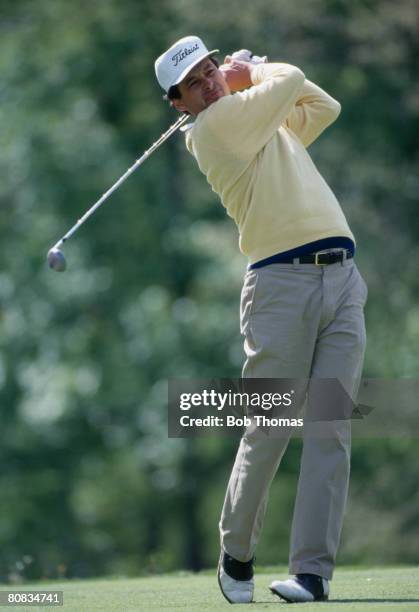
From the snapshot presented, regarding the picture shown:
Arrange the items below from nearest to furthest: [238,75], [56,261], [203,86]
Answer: [203,86] → [238,75] → [56,261]

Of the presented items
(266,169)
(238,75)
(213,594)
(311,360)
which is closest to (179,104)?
(238,75)

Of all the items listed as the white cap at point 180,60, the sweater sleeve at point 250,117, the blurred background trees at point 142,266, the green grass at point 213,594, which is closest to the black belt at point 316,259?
the sweater sleeve at point 250,117

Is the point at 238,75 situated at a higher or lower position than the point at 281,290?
higher

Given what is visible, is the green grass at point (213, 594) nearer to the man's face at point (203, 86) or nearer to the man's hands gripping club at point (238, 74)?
the man's face at point (203, 86)

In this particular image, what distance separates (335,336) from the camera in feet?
17.4

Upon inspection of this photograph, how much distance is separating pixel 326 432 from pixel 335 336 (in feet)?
1.10

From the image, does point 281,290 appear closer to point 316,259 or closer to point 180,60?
point 316,259

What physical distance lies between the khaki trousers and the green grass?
0.25 m

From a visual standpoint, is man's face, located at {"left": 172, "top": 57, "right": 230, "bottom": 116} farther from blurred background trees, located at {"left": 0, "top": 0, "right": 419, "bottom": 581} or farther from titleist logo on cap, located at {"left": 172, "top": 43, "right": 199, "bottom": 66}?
blurred background trees, located at {"left": 0, "top": 0, "right": 419, "bottom": 581}

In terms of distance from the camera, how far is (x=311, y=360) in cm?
532

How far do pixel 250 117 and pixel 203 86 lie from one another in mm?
248

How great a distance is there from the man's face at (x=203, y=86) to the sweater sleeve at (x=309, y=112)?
1.13ft

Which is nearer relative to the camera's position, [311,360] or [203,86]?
[311,360]

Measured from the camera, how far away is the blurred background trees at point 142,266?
20984 millimetres
